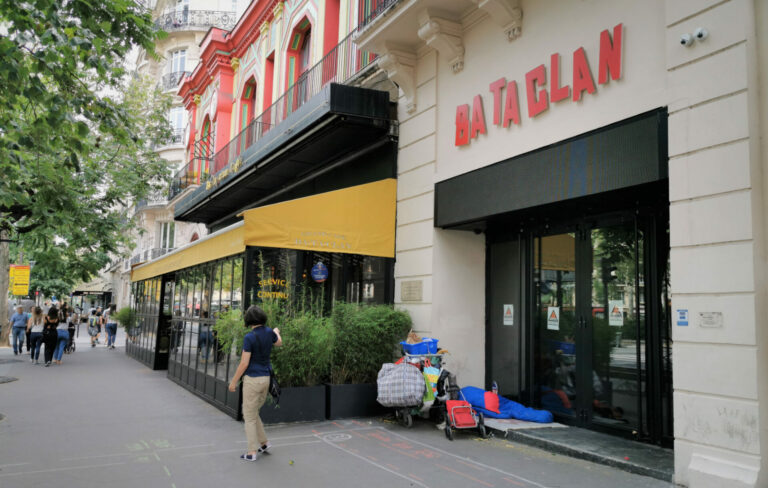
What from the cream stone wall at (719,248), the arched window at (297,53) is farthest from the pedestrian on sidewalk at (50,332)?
the cream stone wall at (719,248)

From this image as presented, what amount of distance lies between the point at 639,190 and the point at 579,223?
4.66 ft

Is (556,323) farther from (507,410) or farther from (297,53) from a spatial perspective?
(297,53)

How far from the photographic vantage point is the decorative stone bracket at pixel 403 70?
9.92m

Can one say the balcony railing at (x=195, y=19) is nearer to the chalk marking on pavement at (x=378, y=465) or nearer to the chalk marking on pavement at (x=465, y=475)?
the chalk marking on pavement at (x=378, y=465)

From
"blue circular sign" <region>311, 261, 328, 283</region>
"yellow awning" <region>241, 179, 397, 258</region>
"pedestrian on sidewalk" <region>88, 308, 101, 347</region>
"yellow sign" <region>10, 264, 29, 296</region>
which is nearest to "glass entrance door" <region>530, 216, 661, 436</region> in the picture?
"yellow awning" <region>241, 179, 397, 258</region>

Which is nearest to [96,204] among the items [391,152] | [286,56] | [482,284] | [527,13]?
[286,56]

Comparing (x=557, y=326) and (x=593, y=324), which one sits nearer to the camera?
(x=593, y=324)

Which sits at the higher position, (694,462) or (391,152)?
(391,152)

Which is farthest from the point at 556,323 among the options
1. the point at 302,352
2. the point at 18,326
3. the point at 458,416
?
the point at 18,326

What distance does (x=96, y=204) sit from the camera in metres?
16.2

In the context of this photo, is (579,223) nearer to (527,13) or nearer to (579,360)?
(579,360)

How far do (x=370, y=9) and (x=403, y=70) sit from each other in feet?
6.71

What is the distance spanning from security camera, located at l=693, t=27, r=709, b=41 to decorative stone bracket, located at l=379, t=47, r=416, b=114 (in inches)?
204

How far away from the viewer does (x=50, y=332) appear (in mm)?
16625
